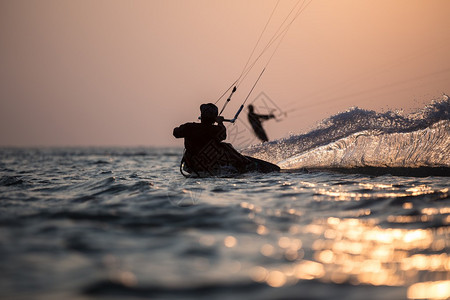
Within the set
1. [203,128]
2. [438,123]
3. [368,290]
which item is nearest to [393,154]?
[438,123]

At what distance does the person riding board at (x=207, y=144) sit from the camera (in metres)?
11.3

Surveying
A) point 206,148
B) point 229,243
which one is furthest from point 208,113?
point 229,243

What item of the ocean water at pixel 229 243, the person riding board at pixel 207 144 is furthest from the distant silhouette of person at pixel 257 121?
the ocean water at pixel 229 243

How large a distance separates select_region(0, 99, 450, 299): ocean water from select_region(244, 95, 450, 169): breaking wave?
4.22 metres

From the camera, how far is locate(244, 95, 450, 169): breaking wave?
11102 mm

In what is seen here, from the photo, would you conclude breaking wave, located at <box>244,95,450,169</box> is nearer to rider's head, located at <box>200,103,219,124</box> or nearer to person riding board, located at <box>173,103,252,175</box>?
person riding board, located at <box>173,103,252,175</box>

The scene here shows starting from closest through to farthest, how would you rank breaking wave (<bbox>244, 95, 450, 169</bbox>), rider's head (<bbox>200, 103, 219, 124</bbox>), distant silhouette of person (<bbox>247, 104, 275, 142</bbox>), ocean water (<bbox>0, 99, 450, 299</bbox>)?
ocean water (<bbox>0, 99, 450, 299</bbox>)
breaking wave (<bbox>244, 95, 450, 169</bbox>)
rider's head (<bbox>200, 103, 219, 124</bbox>)
distant silhouette of person (<bbox>247, 104, 275, 142</bbox>)

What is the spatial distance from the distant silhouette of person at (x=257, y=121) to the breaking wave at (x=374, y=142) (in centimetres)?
911

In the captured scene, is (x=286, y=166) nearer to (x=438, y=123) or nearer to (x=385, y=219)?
(x=438, y=123)

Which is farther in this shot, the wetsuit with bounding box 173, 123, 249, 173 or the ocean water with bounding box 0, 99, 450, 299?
the wetsuit with bounding box 173, 123, 249, 173

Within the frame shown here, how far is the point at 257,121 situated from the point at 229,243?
21.8m

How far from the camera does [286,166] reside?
14242mm

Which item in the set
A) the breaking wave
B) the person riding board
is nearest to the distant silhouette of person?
the breaking wave

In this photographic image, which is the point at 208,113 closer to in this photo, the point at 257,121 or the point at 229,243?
the point at 229,243
